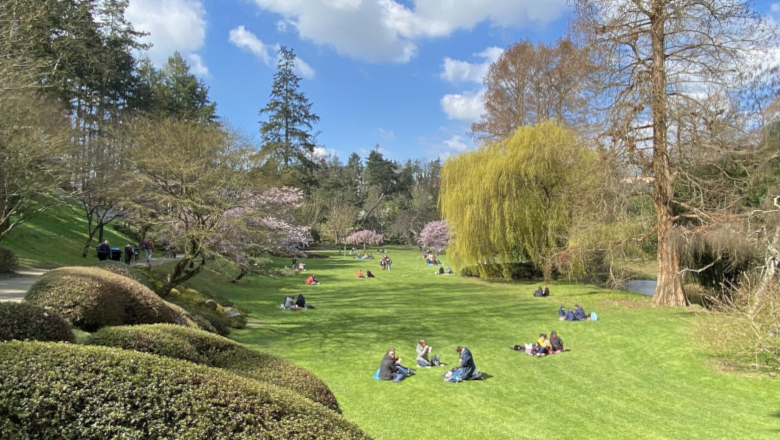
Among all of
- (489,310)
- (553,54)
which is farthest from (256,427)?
(553,54)

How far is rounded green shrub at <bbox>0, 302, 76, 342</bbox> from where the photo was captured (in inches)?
162

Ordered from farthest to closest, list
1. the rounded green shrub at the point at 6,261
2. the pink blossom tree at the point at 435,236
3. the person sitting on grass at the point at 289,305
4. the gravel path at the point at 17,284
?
1. the pink blossom tree at the point at 435,236
2. the person sitting on grass at the point at 289,305
3. the rounded green shrub at the point at 6,261
4. the gravel path at the point at 17,284

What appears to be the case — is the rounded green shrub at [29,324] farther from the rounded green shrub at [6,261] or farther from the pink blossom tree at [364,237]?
the pink blossom tree at [364,237]

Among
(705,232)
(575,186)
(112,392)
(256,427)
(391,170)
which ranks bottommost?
(256,427)

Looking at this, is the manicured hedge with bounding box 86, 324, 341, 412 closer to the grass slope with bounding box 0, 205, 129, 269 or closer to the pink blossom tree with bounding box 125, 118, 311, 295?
the pink blossom tree with bounding box 125, 118, 311, 295

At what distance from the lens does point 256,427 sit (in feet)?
8.40

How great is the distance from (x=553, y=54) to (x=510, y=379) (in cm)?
2914

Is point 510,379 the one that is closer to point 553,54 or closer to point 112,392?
point 112,392

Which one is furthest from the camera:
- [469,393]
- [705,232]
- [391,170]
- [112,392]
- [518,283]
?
[391,170]

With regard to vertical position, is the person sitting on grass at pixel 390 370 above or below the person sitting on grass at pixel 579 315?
below

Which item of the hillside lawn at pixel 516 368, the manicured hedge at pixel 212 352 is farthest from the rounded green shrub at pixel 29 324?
the hillside lawn at pixel 516 368

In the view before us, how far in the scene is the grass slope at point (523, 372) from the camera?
25.7 feet

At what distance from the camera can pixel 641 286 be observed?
1075 inches

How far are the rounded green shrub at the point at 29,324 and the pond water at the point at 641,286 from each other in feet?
87.8
